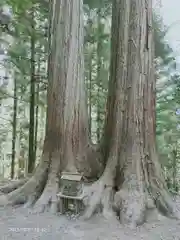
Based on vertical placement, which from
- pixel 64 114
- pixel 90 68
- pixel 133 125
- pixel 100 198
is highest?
pixel 90 68

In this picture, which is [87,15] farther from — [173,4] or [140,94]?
[140,94]

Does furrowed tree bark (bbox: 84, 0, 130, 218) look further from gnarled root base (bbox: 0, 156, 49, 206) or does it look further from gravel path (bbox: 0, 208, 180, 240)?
gnarled root base (bbox: 0, 156, 49, 206)

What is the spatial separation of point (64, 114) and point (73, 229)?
5.41 ft

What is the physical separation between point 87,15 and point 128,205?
5.47 metres

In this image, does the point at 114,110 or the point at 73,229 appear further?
the point at 114,110

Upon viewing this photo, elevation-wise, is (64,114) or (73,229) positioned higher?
(64,114)

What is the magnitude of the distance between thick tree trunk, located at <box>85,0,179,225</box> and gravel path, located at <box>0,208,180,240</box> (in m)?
0.26

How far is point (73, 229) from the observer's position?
3230mm

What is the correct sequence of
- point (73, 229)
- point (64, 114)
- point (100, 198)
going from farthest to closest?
point (64, 114), point (100, 198), point (73, 229)

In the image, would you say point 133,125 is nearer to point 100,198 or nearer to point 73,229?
point 100,198

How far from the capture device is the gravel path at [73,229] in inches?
119

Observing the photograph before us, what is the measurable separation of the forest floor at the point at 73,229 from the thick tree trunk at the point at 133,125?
251mm

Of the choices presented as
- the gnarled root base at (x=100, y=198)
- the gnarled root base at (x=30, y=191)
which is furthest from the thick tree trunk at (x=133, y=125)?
the gnarled root base at (x=30, y=191)

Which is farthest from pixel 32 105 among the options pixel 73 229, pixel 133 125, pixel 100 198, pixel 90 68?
pixel 73 229
